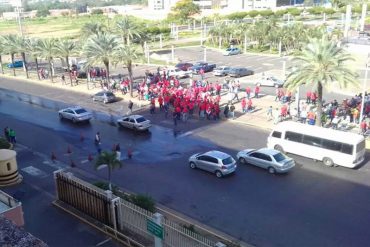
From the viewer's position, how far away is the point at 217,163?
900 inches

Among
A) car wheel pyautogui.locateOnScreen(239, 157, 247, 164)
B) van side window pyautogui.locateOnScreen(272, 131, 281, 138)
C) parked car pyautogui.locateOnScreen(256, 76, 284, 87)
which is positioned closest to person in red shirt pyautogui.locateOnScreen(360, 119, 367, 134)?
van side window pyautogui.locateOnScreen(272, 131, 281, 138)

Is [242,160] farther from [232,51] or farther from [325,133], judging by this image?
[232,51]

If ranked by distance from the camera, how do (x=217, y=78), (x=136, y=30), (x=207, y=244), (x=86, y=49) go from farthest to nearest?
(x=136, y=30) → (x=217, y=78) → (x=86, y=49) → (x=207, y=244)

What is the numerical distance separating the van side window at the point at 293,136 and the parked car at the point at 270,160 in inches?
91.3

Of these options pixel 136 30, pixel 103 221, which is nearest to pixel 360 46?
pixel 136 30

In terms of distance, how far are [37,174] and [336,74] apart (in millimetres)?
18911

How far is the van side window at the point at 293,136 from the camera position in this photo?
83.5ft

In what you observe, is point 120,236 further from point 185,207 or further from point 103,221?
point 185,207

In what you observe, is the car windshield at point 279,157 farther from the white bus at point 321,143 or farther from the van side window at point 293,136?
the van side window at point 293,136

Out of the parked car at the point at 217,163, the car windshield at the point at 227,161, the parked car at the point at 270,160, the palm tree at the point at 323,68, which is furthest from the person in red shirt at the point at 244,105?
the car windshield at the point at 227,161

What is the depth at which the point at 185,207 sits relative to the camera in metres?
19.9

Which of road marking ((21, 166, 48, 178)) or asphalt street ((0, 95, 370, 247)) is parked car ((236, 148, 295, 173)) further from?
road marking ((21, 166, 48, 178))

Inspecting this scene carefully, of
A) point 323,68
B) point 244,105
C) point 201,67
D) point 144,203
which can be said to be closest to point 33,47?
point 201,67

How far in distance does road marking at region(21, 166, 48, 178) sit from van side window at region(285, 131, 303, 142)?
14.2m
